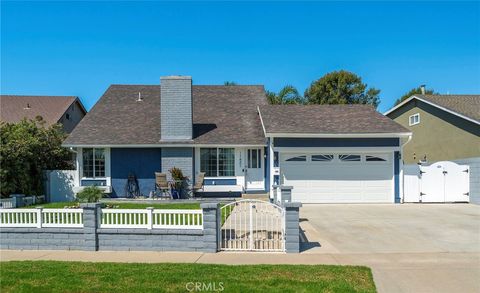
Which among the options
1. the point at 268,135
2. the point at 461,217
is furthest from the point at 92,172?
the point at 461,217

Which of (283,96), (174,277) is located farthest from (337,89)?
(174,277)

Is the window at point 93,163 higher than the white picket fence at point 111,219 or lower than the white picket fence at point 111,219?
higher

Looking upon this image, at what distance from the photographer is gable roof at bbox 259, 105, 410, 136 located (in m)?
16.2

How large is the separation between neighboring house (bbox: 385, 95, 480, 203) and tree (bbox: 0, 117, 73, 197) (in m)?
17.4

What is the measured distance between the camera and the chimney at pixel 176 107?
17406 millimetres

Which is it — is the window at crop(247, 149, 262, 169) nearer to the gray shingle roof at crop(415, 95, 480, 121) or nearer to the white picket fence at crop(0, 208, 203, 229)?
the white picket fence at crop(0, 208, 203, 229)

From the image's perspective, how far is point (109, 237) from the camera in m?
8.02

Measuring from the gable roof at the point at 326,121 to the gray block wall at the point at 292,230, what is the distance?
8.29 metres

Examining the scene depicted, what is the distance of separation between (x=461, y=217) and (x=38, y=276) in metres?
12.2

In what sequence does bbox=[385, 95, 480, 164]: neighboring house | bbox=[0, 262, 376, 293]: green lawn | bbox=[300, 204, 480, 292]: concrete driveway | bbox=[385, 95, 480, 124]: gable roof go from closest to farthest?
bbox=[0, 262, 376, 293]: green lawn → bbox=[300, 204, 480, 292]: concrete driveway → bbox=[385, 95, 480, 124]: gable roof → bbox=[385, 95, 480, 164]: neighboring house

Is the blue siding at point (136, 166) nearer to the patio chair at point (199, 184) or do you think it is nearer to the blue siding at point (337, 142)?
the patio chair at point (199, 184)

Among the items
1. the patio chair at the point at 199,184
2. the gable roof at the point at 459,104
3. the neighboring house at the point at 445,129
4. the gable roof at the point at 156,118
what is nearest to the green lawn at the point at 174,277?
the patio chair at the point at 199,184

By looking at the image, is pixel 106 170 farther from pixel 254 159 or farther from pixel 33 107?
pixel 33 107

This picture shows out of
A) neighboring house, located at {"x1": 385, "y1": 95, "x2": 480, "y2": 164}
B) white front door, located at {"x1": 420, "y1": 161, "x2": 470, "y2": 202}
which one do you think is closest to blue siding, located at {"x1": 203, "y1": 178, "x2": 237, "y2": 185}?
white front door, located at {"x1": 420, "y1": 161, "x2": 470, "y2": 202}
